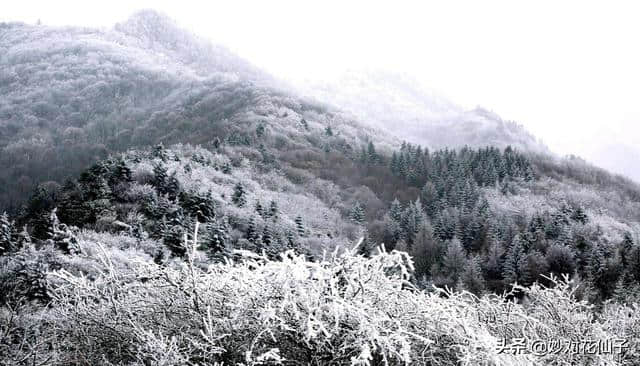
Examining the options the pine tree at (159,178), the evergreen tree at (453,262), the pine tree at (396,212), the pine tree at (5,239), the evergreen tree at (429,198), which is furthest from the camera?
the evergreen tree at (429,198)

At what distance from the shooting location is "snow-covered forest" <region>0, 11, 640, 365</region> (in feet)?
Answer: 12.4

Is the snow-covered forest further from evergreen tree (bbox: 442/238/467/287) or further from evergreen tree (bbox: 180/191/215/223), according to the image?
evergreen tree (bbox: 442/238/467/287)

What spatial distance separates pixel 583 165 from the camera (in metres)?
101

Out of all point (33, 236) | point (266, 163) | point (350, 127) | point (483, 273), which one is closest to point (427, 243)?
point (483, 273)

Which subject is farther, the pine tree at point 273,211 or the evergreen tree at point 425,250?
the evergreen tree at point 425,250

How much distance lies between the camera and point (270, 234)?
3422 cm

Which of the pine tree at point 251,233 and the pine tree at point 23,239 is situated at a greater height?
the pine tree at point 23,239

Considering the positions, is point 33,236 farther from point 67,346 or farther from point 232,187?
point 232,187

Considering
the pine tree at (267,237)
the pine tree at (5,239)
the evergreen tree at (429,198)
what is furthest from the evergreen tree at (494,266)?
the pine tree at (5,239)

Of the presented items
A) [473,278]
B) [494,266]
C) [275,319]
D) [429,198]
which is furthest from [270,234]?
[429,198]

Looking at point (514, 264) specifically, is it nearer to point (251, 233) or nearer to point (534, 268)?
point (534, 268)

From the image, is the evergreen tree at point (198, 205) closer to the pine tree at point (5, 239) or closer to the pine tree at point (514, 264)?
the pine tree at point (5, 239)

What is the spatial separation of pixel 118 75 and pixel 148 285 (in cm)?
15575

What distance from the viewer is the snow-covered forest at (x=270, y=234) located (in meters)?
3.78
